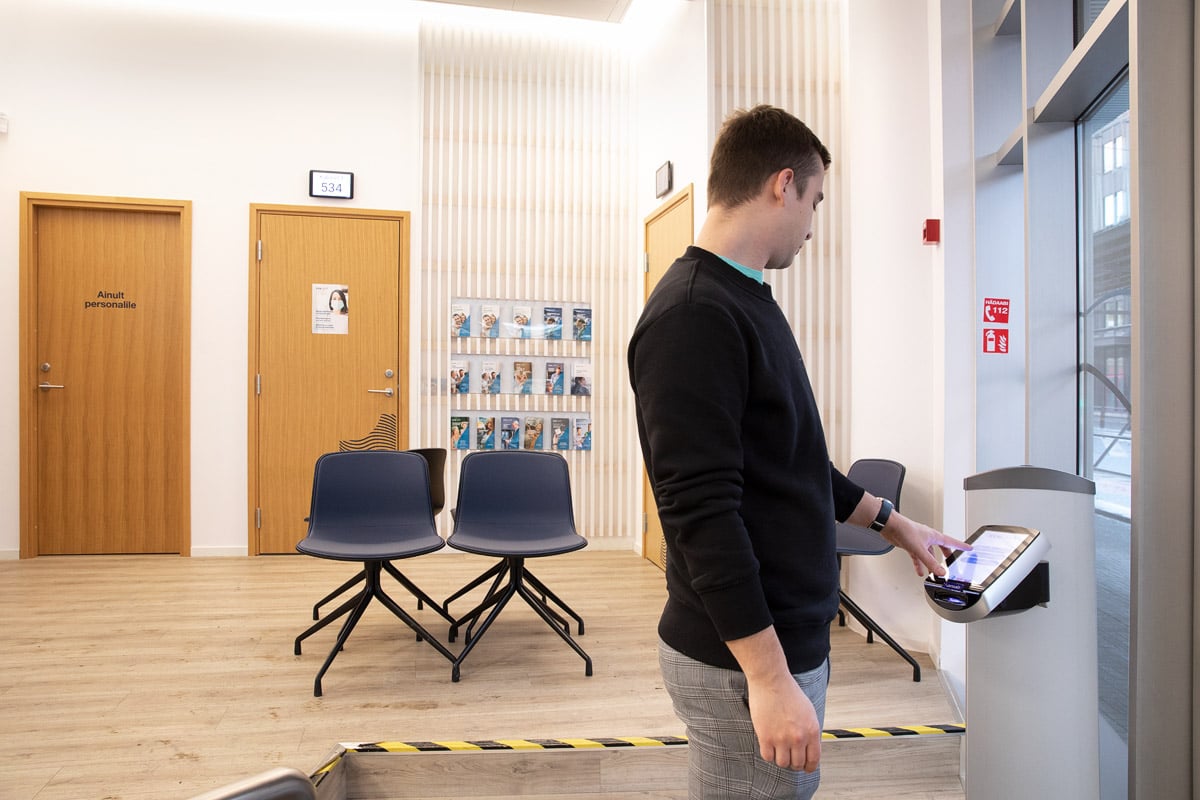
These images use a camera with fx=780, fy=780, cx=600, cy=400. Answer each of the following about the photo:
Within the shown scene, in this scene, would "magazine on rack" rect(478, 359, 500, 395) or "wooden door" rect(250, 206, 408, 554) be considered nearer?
"wooden door" rect(250, 206, 408, 554)

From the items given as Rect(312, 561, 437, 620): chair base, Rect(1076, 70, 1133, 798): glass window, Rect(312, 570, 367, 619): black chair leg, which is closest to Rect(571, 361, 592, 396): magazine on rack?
Rect(312, 561, 437, 620): chair base

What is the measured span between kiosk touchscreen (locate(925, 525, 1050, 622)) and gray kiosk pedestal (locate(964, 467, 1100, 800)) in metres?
0.05

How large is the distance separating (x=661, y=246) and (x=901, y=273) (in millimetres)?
2117

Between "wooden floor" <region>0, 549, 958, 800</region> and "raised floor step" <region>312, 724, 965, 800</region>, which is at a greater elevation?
"wooden floor" <region>0, 549, 958, 800</region>

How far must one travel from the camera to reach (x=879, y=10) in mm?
3502

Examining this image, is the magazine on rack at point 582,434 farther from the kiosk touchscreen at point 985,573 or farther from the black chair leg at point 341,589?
the kiosk touchscreen at point 985,573

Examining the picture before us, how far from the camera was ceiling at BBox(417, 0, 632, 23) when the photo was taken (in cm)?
523

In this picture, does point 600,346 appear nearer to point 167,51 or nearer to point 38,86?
point 167,51

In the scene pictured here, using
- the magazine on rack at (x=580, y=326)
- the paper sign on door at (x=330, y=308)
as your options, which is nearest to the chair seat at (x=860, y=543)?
the magazine on rack at (x=580, y=326)

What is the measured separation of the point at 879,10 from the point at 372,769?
145 inches

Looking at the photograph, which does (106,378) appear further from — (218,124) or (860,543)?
(860,543)

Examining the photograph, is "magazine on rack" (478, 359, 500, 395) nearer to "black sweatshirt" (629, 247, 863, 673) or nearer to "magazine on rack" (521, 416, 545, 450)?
"magazine on rack" (521, 416, 545, 450)

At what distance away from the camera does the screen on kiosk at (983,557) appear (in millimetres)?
1427

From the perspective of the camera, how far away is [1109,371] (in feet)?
7.35
